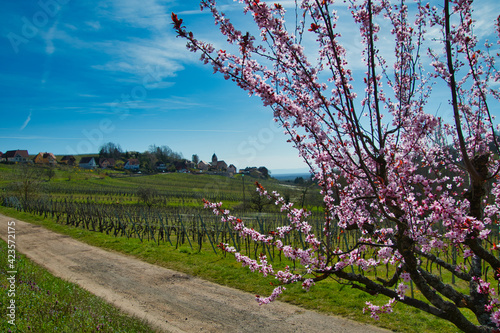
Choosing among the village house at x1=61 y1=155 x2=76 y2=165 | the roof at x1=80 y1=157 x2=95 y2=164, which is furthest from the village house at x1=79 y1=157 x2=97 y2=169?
the village house at x1=61 y1=155 x2=76 y2=165

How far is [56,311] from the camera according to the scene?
5695mm

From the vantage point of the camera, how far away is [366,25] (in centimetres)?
380

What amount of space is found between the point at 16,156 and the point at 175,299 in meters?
116

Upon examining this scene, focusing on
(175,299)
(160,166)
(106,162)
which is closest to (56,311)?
(175,299)

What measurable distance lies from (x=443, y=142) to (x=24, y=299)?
874 cm

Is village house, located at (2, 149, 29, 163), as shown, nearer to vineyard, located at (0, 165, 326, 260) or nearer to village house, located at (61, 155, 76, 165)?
village house, located at (61, 155, 76, 165)

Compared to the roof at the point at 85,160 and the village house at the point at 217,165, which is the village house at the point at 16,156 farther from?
the village house at the point at 217,165

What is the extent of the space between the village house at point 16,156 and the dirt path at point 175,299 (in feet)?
349

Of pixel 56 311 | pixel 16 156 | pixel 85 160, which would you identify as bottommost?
pixel 56 311

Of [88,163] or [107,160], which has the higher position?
[107,160]

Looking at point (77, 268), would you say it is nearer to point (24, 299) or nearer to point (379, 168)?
point (24, 299)

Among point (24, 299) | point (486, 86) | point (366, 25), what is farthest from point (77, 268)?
point (486, 86)

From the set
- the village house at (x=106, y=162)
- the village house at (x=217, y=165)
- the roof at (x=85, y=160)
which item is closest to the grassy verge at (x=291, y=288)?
the village house at (x=217, y=165)

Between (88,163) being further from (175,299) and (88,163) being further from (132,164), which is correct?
(175,299)
